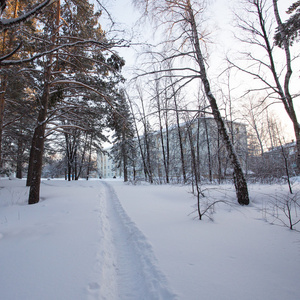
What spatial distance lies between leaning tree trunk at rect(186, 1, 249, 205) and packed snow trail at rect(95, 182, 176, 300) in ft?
12.8

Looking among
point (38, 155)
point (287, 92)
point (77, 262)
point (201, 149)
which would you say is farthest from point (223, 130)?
point (201, 149)

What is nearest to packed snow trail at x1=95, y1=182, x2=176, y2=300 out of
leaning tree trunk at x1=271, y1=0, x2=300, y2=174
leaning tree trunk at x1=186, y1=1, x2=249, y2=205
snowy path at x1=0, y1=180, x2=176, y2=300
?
snowy path at x1=0, y1=180, x2=176, y2=300

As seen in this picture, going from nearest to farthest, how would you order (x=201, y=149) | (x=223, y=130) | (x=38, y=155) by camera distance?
(x=223, y=130) < (x=38, y=155) < (x=201, y=149)

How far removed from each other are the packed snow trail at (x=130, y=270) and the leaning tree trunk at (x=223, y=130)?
3893mm

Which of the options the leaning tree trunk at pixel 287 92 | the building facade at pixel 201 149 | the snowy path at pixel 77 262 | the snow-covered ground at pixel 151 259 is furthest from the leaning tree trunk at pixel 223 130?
the snowy path at pixel 77 262

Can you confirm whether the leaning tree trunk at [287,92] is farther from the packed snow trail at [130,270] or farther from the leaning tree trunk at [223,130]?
the packed snow trail at [130,270]

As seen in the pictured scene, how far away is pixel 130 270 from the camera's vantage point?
211cm

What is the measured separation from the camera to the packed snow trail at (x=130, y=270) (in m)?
1.66

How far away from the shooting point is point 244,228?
317cm

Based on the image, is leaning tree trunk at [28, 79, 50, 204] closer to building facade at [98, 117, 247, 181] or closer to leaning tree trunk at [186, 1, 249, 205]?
leaning tree trunk at [186, 1, 249, 205]

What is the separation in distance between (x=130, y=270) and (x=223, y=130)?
499cm

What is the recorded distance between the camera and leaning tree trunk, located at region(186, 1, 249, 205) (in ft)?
17.3

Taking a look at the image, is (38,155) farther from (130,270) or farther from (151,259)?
(151,259)

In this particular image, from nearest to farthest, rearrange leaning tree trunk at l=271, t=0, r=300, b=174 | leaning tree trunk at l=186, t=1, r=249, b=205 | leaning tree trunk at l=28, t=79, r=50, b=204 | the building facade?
leaning tree trunk at l=186, t=1, r=249, b=205 < leaning tree trunk at l=28, t=79, r=50, b=204 < leaning tree trunk at l=271, t=0, r=300, b=174 < the building facade
